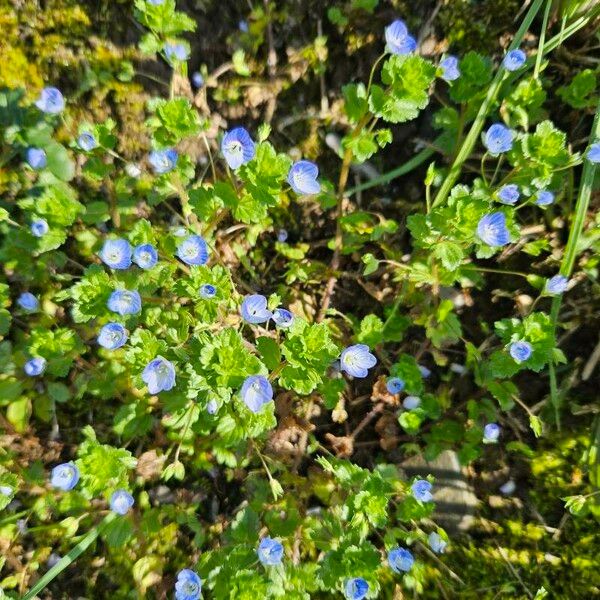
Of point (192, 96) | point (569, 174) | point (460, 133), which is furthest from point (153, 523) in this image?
point (569, 174)

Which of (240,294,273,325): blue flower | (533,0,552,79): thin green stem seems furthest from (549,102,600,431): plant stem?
(240,294,273,325): blue flower

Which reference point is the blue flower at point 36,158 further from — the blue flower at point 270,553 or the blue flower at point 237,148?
the blue flower at point 270,553

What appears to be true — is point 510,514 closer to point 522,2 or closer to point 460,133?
point 460,133

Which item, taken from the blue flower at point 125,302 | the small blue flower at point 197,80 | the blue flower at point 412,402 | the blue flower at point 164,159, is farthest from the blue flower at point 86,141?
the blue flower at point 412,402

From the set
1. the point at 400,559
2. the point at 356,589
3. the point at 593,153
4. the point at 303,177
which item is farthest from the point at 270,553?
the point at 593,153

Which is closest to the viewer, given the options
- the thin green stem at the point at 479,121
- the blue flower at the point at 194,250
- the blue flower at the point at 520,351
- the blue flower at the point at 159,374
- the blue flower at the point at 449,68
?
the blue flower at the point at 159,374

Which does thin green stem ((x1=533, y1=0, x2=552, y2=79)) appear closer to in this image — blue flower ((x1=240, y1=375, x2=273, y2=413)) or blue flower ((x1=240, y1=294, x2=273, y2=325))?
blue flower ((x1=240, y1=294, x2=273, y2=325))
